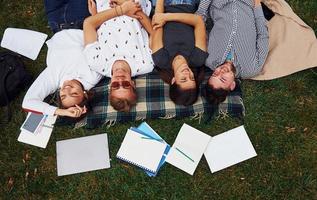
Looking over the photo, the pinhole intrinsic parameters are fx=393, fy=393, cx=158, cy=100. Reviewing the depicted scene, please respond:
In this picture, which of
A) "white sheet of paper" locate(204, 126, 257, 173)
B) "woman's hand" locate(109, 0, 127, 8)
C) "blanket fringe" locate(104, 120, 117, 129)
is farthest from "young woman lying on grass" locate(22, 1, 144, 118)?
"white sheet of paper" locate(204, 126, 257, 173)

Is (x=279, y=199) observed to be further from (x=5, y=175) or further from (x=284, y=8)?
(x=5, y=175)

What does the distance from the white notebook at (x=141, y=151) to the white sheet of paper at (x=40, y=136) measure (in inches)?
34.7

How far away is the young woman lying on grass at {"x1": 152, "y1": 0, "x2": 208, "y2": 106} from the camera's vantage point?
443 cm

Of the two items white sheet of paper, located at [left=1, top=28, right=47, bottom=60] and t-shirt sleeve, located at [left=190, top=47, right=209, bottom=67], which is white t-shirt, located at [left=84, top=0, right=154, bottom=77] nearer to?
t-shirt sleeve, located at [left=190, top=47, right=209, bottom=67]

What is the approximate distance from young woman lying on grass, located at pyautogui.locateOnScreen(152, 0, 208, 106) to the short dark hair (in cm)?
44

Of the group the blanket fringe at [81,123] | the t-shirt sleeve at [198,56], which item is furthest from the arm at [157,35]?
the blanket fringe at [81,123]

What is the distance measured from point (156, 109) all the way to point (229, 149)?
3.14 ft

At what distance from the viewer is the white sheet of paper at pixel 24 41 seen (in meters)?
5.00

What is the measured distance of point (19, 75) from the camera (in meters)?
4.69

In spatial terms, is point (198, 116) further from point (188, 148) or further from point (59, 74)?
point (59, 74)

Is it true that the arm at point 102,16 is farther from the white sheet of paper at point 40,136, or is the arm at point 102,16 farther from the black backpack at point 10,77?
→ the white sheet of paper at point 40,136

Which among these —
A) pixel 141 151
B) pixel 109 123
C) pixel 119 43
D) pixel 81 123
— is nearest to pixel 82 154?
pixel 81 123

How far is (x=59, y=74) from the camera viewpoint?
459 cm

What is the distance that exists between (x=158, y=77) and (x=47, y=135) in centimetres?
148
